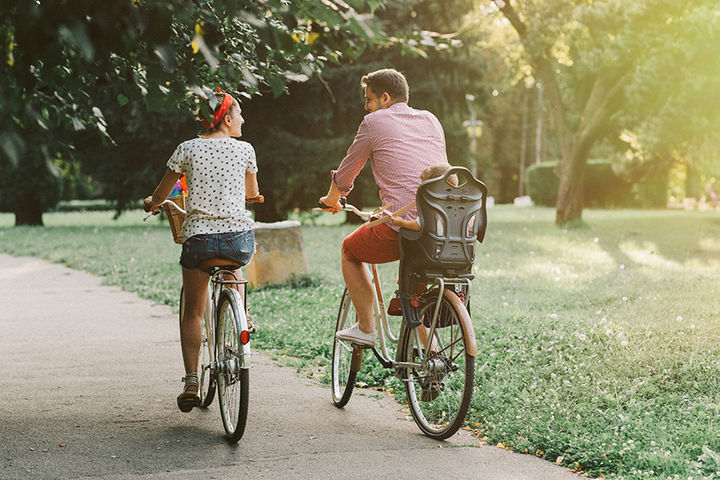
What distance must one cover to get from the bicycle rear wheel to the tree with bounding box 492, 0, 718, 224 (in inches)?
637

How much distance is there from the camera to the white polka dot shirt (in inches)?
187

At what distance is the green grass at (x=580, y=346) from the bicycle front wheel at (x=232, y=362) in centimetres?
143

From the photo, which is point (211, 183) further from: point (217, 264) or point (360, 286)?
point (360, 286)

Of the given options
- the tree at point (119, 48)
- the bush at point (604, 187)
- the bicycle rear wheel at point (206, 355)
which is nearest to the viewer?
the tree at point (119, 48)

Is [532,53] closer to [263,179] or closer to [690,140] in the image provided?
[690,140]

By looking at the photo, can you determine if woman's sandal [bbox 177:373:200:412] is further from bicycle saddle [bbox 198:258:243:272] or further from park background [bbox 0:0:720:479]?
park background [bbox 0:0:720:479]

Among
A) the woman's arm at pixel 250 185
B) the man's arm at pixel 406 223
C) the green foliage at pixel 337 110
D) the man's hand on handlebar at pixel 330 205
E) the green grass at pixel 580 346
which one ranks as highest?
the green foliage at pixel 337 110

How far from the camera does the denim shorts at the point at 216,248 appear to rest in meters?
4.72

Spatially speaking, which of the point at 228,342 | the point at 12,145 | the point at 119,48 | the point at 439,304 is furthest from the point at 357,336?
the point at 12,145

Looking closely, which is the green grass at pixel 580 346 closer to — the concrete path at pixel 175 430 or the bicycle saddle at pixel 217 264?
the concrete path at pixel 175 430

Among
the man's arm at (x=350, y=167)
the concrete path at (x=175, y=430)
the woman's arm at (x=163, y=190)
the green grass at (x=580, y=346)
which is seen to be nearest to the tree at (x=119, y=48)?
the woman's arm at (x=163, y=190)

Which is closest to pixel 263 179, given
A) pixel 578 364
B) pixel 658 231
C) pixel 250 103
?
pixel 250 103

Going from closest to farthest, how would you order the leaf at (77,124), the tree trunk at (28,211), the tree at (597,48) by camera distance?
the leaf at (77,124) < the tree at (597,48) < the tree trunk at (28,211)

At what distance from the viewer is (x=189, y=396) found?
16.4 ft
